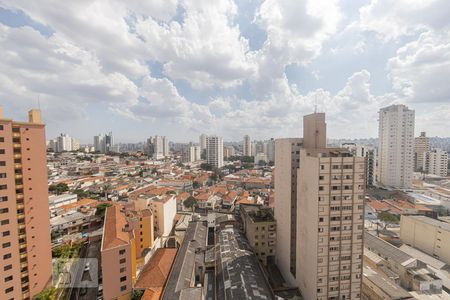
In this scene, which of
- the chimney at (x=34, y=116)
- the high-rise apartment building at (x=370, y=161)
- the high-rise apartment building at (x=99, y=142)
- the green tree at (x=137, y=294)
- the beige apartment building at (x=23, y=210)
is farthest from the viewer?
the high-rise apartment building at (x=99, y=142)

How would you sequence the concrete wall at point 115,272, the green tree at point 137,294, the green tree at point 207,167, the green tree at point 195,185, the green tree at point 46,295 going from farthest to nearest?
the green tree at point 207,167 → the green tree at point 195,185 → the green tree at point 137,294 → the concrete wall at point 115,272 → the green tree at point 46,295

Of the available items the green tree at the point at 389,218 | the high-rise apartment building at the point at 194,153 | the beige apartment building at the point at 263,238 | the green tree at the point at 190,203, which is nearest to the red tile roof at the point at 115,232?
the beige apartment building at the point at 263,238

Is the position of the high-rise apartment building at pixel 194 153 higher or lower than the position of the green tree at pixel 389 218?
higher

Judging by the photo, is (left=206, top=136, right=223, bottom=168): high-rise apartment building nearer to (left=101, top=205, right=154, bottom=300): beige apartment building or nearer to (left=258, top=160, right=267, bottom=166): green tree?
(left=258, top=160, right=267, bottom=166): green tree

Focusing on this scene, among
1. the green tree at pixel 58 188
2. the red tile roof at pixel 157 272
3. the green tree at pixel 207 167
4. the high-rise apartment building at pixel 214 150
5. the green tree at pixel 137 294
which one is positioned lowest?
the green tree at pixel 137 294

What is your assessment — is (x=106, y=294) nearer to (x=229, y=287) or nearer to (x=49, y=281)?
(x=49, y=281)

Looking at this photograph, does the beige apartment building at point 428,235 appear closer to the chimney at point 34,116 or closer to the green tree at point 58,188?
the chimney at point 34,116

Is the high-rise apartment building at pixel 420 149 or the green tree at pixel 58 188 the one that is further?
the high-rise apartment building at pixel 420 149

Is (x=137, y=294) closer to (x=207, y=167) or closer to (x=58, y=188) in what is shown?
(x=58, y=188)
